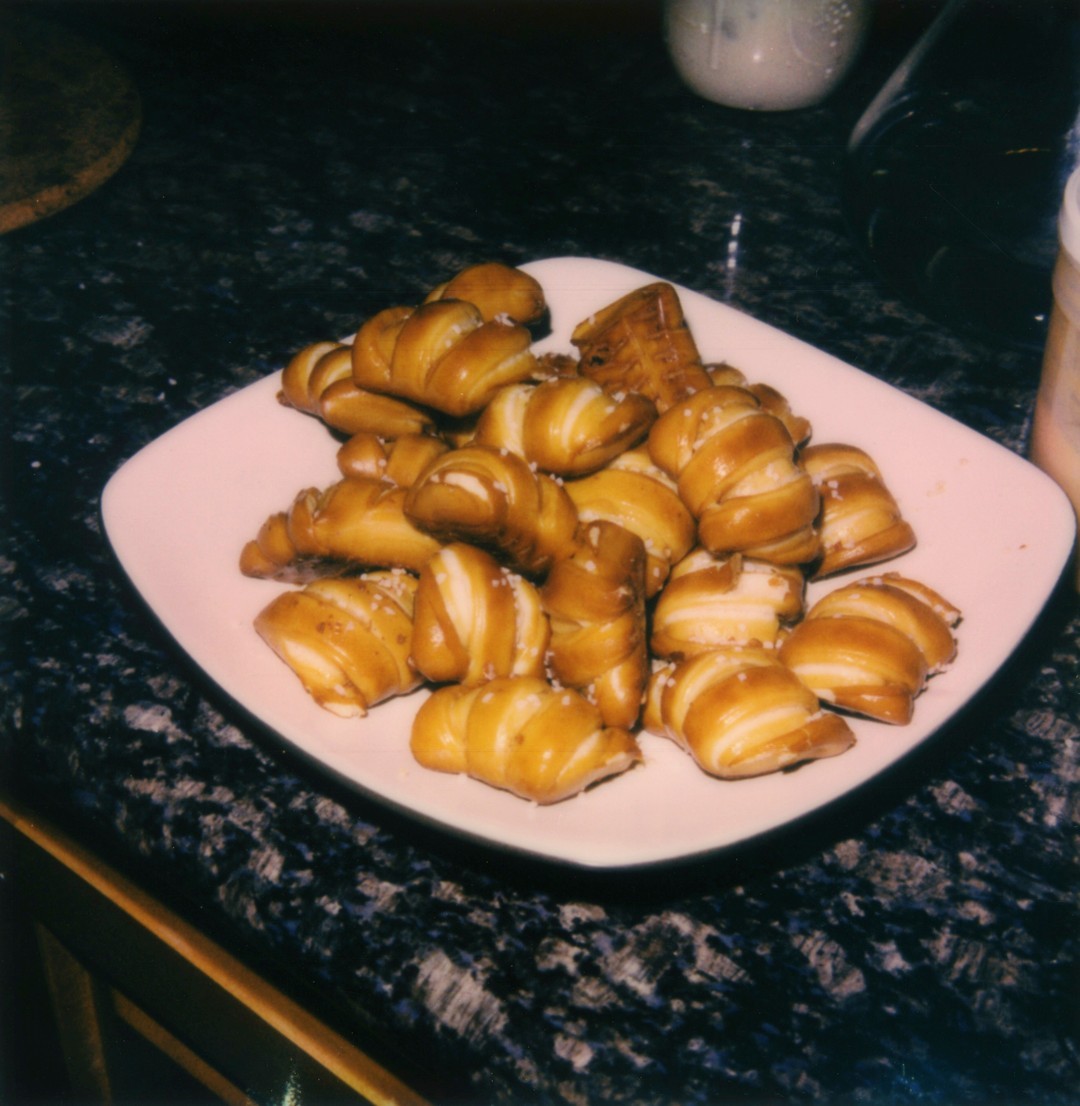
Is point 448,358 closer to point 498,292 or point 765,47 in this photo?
point 498,292

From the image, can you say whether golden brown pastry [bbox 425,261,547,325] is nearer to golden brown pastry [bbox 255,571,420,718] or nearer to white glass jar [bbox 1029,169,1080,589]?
golden brown pastry [bbox 255,571,420,718]

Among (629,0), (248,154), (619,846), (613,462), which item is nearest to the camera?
(619,846)

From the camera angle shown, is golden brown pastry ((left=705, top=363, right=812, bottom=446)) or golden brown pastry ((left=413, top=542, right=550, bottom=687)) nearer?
golden brown pastry ((left=413, top=542, right=550, bottom=687))

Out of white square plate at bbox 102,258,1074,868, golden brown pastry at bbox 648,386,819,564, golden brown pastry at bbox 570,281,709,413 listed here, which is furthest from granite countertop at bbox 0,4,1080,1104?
golden brown pastry at bbox 570,281,709,413

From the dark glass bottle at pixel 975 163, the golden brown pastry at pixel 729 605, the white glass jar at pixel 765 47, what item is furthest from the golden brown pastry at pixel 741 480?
the white glass jar at pixel 765 47

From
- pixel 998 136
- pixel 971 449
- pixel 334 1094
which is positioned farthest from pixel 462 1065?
pixel 998 136

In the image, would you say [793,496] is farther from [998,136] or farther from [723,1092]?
[998,136]

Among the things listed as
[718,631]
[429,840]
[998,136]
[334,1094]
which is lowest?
[334,1094]
